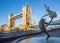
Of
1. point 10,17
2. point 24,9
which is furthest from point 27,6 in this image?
point 10,17

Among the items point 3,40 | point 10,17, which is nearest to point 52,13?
point 3,40

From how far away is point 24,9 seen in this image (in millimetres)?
33031

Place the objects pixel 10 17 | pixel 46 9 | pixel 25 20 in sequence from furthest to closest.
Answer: pixel 10 17 < pixel 25 20 < pixel 46 9

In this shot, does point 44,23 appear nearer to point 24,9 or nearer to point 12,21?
point 24,9

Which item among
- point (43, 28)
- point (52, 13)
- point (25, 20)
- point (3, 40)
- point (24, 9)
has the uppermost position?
point (24, 9)

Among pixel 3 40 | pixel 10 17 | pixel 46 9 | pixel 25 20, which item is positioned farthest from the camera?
pixel 10 17

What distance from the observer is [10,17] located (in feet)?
127

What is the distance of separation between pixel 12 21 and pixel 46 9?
109ft

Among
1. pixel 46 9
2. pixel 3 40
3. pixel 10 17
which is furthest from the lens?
pixel 10 17

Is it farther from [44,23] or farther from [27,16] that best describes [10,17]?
[44,23]

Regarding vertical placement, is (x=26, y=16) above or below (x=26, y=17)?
above

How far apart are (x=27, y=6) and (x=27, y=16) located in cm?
246

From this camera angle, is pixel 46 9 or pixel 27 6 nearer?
pixel 46 9

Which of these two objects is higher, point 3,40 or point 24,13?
point 24,13
